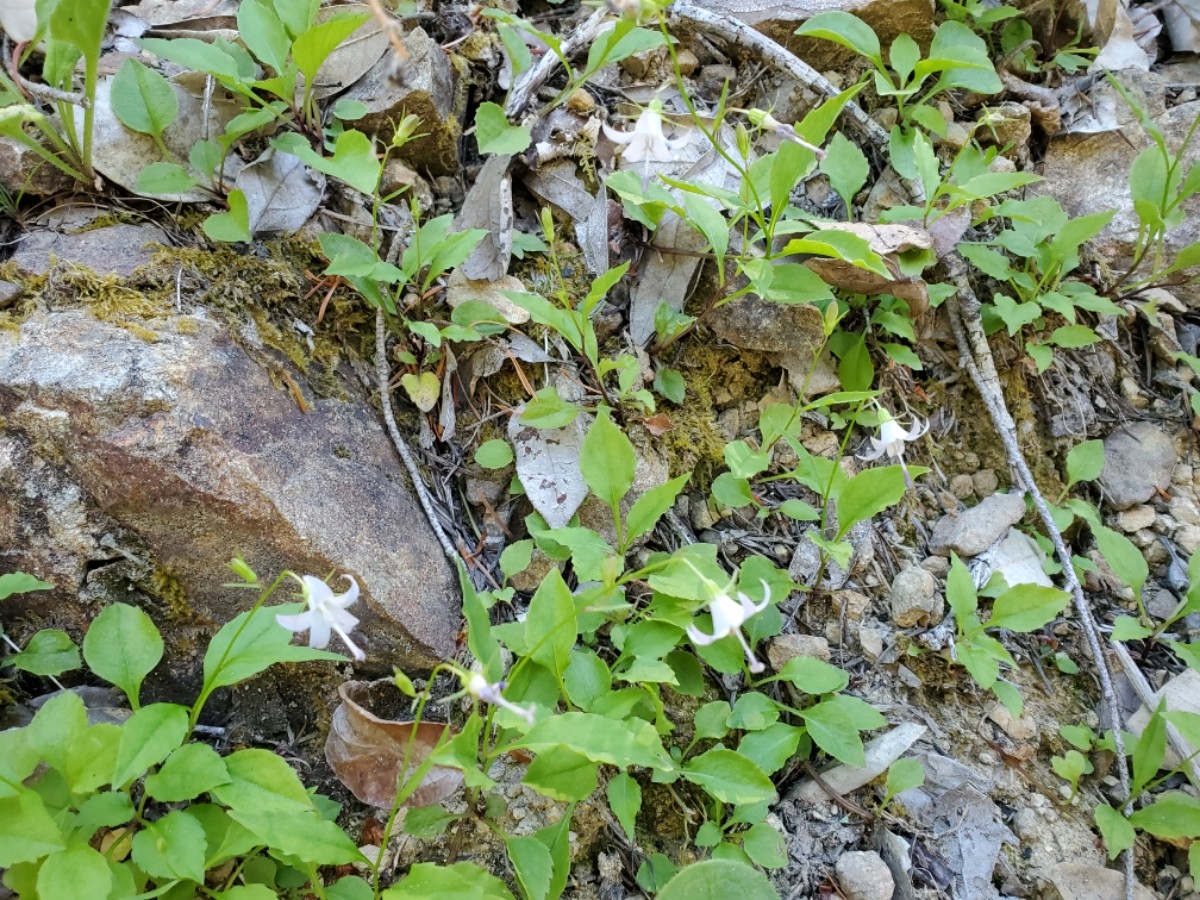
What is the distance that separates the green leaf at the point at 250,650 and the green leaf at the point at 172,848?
212 millimetres

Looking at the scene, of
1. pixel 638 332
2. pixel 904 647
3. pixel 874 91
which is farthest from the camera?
pixel 874 91

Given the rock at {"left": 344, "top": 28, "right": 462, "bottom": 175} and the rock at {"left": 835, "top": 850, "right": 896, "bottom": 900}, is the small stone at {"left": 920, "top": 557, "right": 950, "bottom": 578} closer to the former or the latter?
the rock at {"left": 835, "top": 850, "right": 896, "bottom": 900}

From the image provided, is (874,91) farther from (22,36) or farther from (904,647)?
(22,36)

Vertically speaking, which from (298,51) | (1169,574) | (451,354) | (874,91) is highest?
(298,51)

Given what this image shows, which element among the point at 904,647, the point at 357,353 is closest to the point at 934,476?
the point at 904,647

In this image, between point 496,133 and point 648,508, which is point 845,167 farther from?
point 648,508

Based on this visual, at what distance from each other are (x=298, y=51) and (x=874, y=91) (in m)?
1.62

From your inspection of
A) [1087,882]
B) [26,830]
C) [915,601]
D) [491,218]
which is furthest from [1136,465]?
[26,830]

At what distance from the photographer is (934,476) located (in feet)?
6.92

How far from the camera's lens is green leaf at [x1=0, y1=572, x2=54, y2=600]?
1387 mm

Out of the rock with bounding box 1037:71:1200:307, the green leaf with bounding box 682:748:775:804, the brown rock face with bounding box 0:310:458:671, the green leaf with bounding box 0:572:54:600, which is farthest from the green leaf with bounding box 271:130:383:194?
the rock with bounding box 1037:71:1200:307

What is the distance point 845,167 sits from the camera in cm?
207

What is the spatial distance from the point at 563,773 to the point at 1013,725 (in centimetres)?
114

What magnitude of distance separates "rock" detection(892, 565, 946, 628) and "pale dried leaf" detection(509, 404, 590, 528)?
31.7 inches
